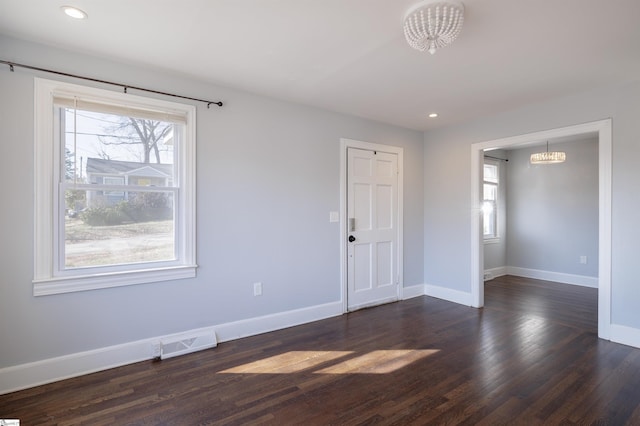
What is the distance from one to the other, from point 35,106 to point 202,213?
4.72 ft

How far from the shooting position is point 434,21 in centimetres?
193

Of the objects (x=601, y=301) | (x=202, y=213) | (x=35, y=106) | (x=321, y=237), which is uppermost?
(x=35, y=106)

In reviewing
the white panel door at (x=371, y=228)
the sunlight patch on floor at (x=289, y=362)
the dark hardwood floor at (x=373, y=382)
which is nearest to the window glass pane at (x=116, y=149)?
the dark hardwood floor at (x=373, y=382)

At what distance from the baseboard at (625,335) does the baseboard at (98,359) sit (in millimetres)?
3321

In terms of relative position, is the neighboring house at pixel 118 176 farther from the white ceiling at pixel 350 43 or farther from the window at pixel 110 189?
the white ceiling at pixel 350 43

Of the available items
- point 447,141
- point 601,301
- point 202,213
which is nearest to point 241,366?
point 202,213

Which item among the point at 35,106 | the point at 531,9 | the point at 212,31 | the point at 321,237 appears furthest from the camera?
the point at 321,237

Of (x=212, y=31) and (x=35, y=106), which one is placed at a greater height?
(x=212, y=31)

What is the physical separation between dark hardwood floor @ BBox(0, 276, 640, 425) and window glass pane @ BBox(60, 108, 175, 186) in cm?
159

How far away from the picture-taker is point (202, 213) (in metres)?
3.12

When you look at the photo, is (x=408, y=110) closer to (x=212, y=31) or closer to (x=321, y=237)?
(x=321, y=237)

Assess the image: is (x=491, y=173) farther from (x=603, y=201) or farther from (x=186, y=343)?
(x=186, y=343)

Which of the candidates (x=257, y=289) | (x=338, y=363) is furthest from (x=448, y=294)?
(x=257, y=289)

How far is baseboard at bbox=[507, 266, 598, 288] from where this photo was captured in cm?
549
